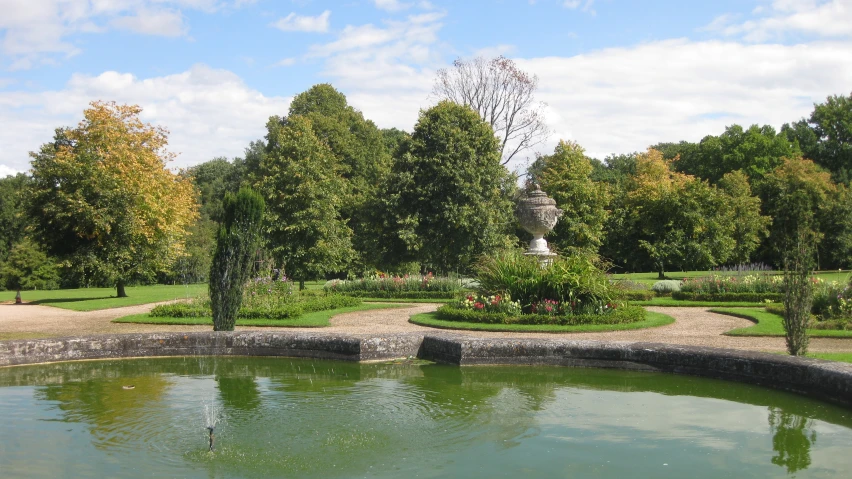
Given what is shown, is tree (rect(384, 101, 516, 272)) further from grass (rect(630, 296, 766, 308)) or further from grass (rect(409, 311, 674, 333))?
grass (rect(409, 311, 674, 333))

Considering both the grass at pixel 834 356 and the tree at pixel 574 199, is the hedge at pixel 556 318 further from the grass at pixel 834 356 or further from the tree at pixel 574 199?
the tree at pixel 574 199

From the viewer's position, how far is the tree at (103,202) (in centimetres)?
2378

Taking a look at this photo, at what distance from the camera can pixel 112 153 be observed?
24.7 meters

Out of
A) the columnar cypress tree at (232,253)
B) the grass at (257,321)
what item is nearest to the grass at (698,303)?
the grass at (257,321)

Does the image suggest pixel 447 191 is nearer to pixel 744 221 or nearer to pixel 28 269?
pixel 744 221

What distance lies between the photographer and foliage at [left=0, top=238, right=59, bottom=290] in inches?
1458

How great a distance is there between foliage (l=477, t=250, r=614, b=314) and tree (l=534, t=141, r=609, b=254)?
16939mm

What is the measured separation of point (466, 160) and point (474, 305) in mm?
13071

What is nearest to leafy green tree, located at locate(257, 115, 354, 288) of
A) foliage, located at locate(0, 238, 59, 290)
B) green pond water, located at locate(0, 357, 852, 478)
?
foliage, located at locate(0, 238, 59, 290)

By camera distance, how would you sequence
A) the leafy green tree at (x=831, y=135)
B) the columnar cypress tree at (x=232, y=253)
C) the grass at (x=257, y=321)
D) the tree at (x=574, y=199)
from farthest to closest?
the leafy green tree at (x=831, y=135) → the tree at (x=574, y=199) → the grass at (x=257, y=321) → the columnar cypress tree at (x=232, y=253)

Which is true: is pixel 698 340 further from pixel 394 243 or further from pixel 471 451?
pixel 394 243

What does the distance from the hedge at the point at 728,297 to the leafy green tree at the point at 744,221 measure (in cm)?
1618

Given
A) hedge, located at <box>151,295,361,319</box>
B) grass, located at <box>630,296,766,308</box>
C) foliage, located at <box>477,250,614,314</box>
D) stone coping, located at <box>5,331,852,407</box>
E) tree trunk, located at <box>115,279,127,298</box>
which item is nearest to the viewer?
stone coping, located at <box>5,331,852,407</box>

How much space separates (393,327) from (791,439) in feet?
29.9
